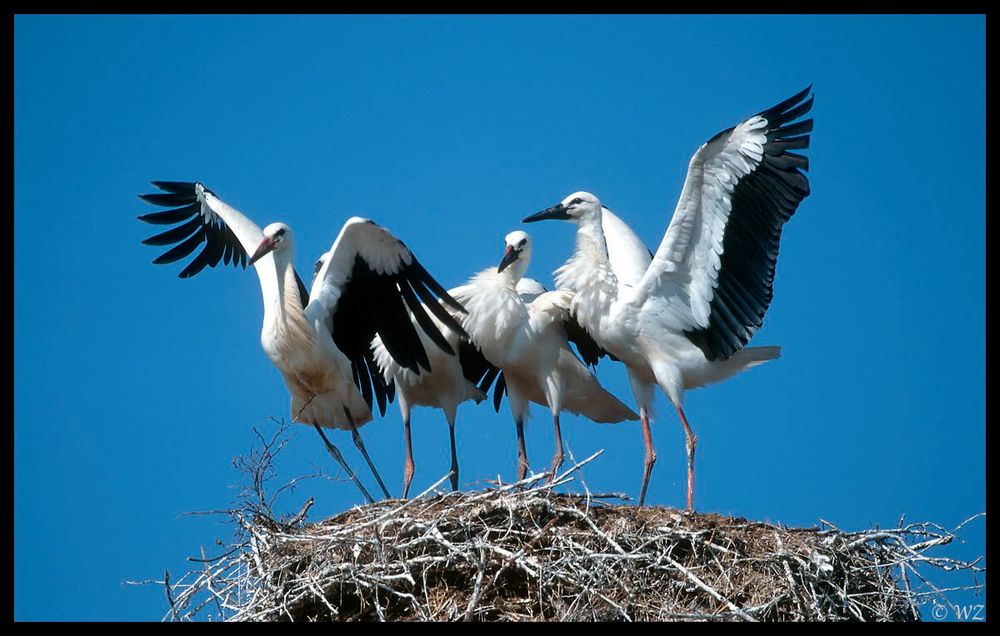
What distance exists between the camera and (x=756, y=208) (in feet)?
29.4

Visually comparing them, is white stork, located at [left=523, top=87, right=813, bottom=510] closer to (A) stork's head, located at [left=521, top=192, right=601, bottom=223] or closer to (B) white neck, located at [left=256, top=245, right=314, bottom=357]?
(A) stork's head, located at [left=521, top=192, right=601, bottom=223]

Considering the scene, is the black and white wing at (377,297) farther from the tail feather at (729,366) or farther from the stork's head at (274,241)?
the tail feather at (729,366)

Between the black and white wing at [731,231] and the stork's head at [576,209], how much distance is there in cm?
66

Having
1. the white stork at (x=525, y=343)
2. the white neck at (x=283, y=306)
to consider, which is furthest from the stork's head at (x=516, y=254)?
the white neck at (x=283, y=306)

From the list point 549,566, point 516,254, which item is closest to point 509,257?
point 516,254

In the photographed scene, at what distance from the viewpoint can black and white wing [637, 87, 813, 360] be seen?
886 cm

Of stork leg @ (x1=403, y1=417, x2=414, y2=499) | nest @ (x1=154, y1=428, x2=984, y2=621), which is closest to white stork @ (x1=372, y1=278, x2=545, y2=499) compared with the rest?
stork leg @ (x1=403, y1=417, x2=414, y2=499)

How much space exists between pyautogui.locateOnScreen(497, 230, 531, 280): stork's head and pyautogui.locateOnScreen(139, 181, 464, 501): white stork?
0.55 metres

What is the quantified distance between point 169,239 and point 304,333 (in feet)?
6.87

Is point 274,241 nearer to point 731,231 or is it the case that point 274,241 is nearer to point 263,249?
point 263,249

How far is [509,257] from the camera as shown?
972cm

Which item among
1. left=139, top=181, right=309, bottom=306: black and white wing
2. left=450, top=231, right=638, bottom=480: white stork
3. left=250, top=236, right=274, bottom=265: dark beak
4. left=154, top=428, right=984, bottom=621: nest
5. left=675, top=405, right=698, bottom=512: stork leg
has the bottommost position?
left=154, top=428, right=984, bottom=621: nest

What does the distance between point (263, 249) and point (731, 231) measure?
2.96 metres
